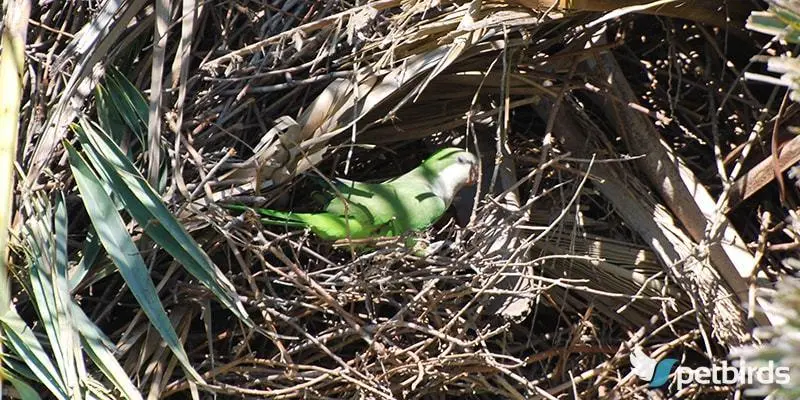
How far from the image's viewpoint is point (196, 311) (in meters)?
2.31

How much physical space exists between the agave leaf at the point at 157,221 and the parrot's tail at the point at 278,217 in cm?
14

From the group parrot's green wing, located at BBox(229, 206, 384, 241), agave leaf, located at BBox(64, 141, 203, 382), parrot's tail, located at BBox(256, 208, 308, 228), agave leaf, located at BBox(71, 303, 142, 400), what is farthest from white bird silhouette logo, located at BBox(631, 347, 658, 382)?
agave leaf, located at BBox(71, 303, 142, 400)

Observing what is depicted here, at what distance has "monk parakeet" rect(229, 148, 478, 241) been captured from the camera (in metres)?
2.25

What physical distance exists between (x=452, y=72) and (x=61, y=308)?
1055 millimetres

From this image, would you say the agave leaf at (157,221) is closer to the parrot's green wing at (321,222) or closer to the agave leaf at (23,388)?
the parrot's green wing at (321,222)

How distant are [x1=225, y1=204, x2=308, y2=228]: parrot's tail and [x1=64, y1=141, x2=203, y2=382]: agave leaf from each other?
230 mm

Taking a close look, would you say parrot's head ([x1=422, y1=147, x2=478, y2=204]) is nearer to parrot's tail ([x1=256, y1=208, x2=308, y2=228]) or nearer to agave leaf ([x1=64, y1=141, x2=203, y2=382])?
parrot's tail ([x1=256, y1=208, x2=308, y2=228])

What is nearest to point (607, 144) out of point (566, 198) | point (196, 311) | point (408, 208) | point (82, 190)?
point (566, 198)

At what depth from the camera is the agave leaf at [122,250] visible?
81.0 inches

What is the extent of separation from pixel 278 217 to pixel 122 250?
0.35 metres

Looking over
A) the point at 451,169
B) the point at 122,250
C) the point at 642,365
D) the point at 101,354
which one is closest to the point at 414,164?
the point at 451,169

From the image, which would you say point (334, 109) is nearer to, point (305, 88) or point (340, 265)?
point (305, 88)

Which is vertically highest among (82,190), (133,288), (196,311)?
(82,190)

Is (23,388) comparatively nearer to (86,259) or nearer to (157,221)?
(86,259)
